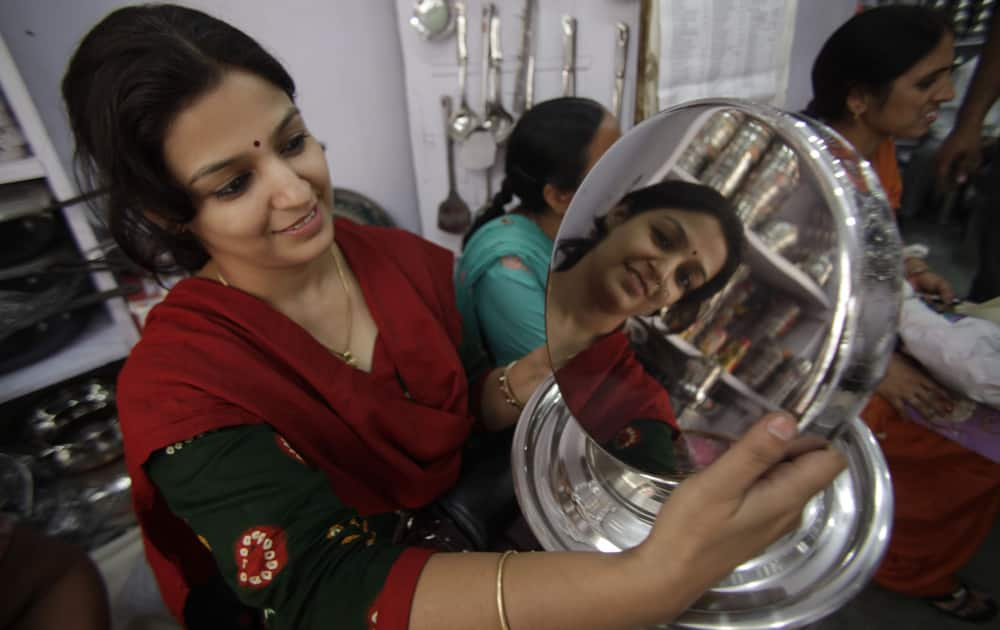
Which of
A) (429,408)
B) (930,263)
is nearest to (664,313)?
(429,408)

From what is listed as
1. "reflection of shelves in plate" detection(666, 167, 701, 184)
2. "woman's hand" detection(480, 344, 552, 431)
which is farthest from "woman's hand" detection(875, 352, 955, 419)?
"reflection of shelves in plate" detection(666, 167, 701, 184)

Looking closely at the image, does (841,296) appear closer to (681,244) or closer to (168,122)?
(681,244)

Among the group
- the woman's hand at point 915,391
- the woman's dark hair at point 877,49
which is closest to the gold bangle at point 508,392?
the woman's hand at point 915,391

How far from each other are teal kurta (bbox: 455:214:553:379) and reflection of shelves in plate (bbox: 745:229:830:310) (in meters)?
0.57

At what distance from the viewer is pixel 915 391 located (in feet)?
2.74

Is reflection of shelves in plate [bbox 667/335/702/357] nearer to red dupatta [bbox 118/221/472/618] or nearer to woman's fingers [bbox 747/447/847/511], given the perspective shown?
woman's fingers [bbox 747/447/847/511]

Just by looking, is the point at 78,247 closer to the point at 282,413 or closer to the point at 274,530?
the point at 282,413

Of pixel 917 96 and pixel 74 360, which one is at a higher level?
pixel 917 96

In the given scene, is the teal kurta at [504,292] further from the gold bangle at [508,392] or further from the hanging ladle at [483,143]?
the hanging ladle at [483,143]

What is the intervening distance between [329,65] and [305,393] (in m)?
1.26

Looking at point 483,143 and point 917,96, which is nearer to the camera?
point 917,96

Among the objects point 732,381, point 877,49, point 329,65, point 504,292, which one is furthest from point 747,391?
point 329,65

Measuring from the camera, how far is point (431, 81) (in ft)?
4.97

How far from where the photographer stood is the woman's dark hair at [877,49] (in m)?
1.03
